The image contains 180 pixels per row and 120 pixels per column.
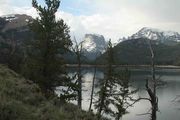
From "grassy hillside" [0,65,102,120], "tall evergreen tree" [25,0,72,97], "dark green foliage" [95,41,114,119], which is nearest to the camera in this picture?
"grassy hillside" [0,65,102,120]

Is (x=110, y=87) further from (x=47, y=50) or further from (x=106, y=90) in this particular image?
(x=47, y=50)

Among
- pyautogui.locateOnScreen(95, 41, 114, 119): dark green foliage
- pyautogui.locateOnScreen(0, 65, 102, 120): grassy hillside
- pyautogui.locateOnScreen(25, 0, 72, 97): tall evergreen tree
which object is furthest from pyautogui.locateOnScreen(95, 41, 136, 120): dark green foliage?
pyautogui.locateOnScreen(0, 65, 102, 120): grassy hillside

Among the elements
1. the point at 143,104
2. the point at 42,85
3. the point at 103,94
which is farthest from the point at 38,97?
the point at 143,104

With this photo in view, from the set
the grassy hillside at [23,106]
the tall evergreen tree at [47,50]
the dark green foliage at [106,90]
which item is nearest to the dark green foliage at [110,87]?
the dark green foliage at [106,90]

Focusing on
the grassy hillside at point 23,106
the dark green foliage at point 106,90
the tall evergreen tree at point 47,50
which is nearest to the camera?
the grassy hillside at point 23,106

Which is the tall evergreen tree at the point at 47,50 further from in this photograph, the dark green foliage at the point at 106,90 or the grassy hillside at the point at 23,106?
the dark green foliage at the point at 106,90

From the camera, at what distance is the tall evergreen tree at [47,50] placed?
25.7 metres

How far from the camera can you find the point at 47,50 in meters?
26.3

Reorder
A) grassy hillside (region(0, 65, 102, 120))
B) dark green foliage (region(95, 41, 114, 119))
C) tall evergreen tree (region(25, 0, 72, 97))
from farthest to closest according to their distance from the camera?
dark green foliage (region(95, 41, 114, 119)) < tall evergreen tree (region(25, 0, 72, 97)) < grassy hillside (region(0, 65, 102, 120))

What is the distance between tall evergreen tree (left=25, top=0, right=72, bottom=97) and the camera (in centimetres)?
2570

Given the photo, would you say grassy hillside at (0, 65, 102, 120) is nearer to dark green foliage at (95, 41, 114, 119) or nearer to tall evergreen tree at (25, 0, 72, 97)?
tall evergreen tree at (25, 0, 72, 97)

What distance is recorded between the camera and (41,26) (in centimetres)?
2677

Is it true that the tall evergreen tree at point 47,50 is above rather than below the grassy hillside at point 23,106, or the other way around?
above

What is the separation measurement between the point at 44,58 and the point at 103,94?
1448cm
